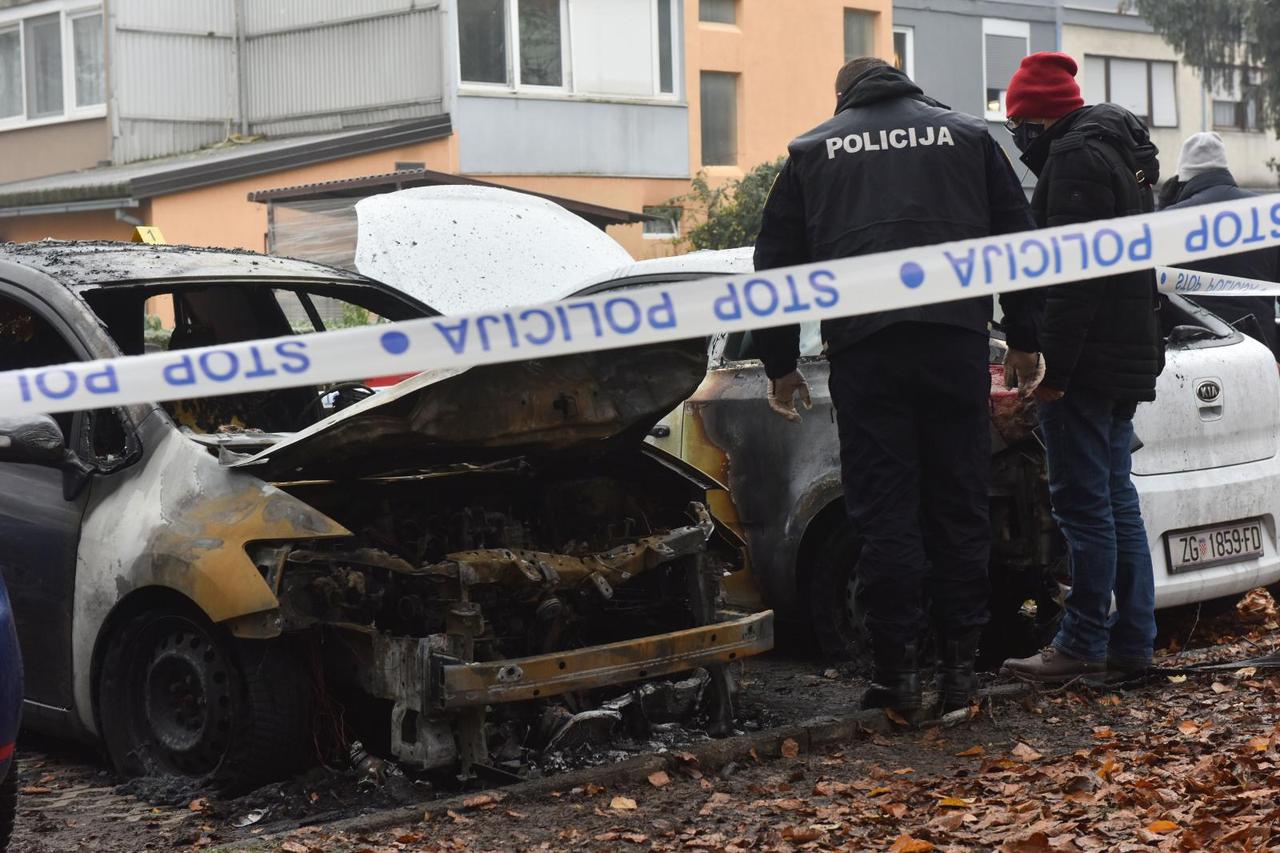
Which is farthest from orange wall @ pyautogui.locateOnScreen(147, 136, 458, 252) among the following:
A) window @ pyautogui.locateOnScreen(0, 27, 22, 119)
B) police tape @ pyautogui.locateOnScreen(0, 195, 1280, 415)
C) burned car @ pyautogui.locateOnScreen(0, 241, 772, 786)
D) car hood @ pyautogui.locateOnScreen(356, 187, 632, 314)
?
police tape @ pyautogui.locateOnScreen(0, 195, 1280, 415)

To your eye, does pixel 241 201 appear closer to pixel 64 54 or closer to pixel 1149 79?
pixel 64 54

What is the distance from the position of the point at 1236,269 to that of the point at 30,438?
6.52m

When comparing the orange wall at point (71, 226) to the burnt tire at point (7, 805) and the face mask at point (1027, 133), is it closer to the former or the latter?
the face mask at point (1027, 133)

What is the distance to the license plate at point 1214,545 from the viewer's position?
261 inches

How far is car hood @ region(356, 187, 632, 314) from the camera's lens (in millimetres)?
10953

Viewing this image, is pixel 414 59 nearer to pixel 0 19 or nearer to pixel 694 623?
pixel 0 19

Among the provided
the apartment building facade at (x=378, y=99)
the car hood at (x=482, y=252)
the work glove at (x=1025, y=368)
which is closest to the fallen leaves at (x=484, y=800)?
the work glove at (x=1025, y=368)

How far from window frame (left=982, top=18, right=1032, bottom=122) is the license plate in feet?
87.4

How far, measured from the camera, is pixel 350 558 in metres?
5.06

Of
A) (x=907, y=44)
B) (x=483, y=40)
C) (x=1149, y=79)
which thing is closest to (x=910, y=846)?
(x=483, y=40)

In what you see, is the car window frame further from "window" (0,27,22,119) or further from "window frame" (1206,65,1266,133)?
"window frame" (1206,65,1266,133)

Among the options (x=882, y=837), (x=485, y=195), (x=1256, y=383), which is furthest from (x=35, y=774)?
(x=485, y=195)

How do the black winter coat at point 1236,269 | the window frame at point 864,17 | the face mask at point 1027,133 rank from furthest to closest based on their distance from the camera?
the window frame at point 864,17
the black winter coat at point 1236,269
the face mask at point 1027,133

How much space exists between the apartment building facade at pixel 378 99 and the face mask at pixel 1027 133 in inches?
697
